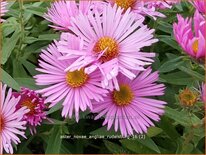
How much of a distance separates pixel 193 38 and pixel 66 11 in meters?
0.26

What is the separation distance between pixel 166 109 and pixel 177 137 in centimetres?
12

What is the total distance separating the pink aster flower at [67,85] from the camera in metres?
0.81

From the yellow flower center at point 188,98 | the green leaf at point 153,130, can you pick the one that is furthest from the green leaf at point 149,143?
the yellow flower center at point 188,98

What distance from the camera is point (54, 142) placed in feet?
3.12

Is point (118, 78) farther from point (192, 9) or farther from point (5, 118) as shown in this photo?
point (192, 9)

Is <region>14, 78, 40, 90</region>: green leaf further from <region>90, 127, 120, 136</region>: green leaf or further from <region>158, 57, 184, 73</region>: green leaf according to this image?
<region>158, 57, 184, 73</region>: green leaf

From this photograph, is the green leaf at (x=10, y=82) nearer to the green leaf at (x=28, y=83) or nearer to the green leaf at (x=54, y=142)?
the green leaf at (x=28, y=83)

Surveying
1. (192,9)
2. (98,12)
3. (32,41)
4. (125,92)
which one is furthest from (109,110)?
(192,9)

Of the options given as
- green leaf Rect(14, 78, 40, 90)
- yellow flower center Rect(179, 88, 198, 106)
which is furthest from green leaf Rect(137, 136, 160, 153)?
green leaf Rect(14, 78, 40, 90)

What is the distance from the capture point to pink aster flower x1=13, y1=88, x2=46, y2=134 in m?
0.87

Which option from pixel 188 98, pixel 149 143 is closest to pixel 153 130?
pixel 149 143

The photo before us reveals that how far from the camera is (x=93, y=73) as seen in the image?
82 centimetres

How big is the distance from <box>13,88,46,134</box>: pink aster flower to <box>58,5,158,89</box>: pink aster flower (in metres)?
0.11

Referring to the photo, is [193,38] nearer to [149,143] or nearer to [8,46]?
[149,143]
